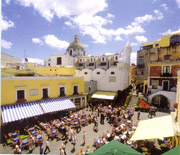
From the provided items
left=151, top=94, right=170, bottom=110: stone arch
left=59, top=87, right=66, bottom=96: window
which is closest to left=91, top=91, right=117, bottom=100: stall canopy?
left=59, top=87, right=66, bottom=96: window

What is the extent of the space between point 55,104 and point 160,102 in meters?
17.6

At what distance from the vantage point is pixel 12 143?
9.23 m

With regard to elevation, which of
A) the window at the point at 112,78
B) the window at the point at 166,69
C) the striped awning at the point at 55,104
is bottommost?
the striped awning at the point at 55,104

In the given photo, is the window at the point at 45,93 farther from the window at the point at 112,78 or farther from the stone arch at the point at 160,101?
the stone arch at the point at 160,101

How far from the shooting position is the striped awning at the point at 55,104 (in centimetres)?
1353

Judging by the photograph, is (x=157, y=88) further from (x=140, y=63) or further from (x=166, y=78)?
(x=140, y=63)

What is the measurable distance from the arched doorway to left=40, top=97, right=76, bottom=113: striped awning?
48.9ft

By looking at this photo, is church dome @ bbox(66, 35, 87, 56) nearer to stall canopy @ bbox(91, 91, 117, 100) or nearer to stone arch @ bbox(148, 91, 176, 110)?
stall canopy @ bbox(91, 91, 117, 100)

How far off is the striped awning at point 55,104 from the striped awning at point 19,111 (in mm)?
683

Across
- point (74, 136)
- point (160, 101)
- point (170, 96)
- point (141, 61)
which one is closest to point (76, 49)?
point (141, 61)

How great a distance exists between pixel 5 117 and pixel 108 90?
56.1 feet

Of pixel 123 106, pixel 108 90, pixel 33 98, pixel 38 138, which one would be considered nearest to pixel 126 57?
pixel 108 90

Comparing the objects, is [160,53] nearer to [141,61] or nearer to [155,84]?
[155,84]

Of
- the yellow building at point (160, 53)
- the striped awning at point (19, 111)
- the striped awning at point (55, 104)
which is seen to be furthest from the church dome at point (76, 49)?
the striped awning at point (19, 111)
